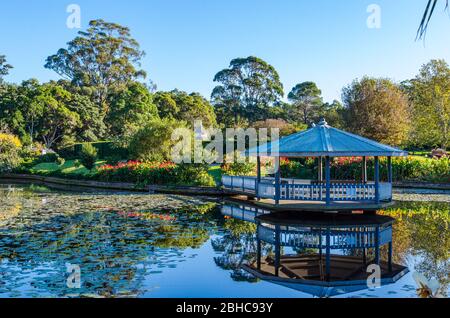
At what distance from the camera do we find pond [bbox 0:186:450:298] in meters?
8.27

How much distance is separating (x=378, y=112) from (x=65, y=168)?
25.5 m

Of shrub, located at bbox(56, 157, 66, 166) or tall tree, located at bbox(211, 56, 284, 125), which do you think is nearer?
shrub, located at bbox(56, 157, 66, 166)

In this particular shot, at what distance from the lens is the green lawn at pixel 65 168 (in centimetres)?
3646

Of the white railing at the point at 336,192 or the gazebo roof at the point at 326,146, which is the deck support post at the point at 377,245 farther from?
the gazebo roof at the point at 326,146

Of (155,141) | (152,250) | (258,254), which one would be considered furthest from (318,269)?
(155,141)

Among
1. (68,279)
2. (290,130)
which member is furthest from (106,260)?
(290,130)

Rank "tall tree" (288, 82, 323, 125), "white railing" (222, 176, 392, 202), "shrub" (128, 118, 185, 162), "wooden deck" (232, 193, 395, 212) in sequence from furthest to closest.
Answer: "tall tree" (288, 82, 323, 125) < "shrub" (128, 118, 185, 162) < "white railing" (222, 176, 392, 202) < "wooden deck" (232, 193, 395, 212)

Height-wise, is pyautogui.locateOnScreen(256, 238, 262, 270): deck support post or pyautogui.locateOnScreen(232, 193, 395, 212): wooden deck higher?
Answer: pyautogui.locateOnScreen(232, 193, 395, 212): wooden deck

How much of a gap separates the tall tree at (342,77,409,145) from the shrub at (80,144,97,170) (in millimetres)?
20377

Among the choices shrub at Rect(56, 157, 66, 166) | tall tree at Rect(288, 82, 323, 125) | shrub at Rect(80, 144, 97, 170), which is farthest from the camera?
tall tree at Rect(288, 82, 323, 125)

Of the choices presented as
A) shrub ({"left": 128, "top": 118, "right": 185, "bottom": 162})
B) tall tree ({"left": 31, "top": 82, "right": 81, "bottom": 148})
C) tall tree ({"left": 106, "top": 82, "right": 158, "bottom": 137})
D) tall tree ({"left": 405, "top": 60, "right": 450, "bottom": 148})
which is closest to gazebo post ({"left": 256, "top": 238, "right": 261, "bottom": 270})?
shrub ({"left": 128, "top": 118, "right": 185, "bottom": 162})

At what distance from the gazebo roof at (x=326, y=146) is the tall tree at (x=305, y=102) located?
50.3 m

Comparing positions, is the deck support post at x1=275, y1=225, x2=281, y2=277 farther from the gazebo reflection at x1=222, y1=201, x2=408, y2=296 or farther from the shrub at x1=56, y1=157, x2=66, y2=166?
the shrub at x1=56, y1=157, x2=66, y2=166

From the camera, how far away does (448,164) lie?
27875mm
